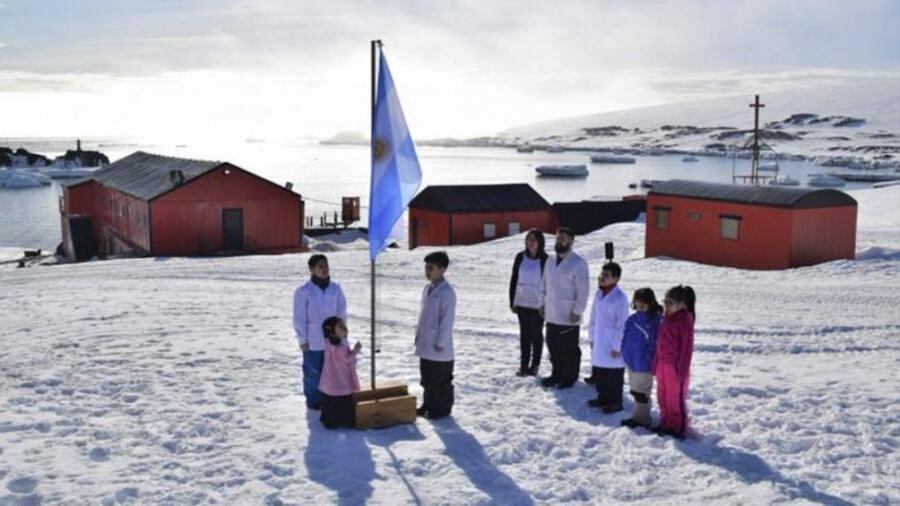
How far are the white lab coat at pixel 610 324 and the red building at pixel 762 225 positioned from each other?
570 inches

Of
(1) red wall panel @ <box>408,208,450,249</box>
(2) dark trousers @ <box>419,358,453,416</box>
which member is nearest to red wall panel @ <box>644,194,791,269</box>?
(1) red wall panel @ <box>408,208,450,249</box>

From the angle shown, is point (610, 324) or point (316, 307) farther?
point (610, 324)

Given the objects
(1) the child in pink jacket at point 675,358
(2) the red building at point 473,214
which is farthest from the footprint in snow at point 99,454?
(2) the red building at point 473,214

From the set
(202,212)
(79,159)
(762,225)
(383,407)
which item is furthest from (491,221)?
(79,159)

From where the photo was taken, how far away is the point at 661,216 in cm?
2478

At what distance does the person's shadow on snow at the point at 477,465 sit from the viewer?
661 centimetres

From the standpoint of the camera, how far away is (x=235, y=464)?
7105 mm

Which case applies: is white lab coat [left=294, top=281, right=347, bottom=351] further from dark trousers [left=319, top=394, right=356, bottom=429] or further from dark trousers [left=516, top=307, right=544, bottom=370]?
dark trousers [left=516, top=307, right=544, bottom=370]

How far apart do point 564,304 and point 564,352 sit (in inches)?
21.2

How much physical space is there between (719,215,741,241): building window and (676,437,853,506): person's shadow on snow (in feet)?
51.8

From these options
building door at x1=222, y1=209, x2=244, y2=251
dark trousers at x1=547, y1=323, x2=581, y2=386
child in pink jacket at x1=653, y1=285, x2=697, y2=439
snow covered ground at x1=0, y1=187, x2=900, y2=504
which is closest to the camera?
snow covered ground at x1=0, y1=187, x2=900, y2=504

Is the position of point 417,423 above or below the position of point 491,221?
below

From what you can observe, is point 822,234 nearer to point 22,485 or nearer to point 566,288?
point 566,288

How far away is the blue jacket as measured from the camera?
7.77m
